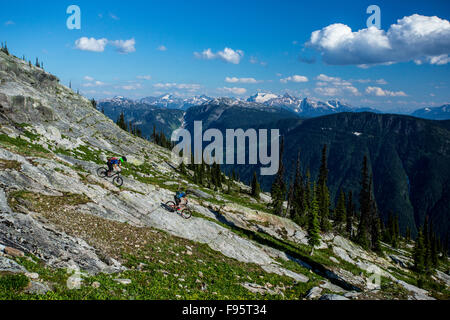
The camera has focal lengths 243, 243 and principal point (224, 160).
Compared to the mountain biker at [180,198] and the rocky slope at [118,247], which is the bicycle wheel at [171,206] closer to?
the mountain biker at [180,198]

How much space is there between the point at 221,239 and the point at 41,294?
796 inches

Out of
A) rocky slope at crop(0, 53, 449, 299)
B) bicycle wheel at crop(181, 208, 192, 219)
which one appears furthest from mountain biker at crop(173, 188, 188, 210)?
rocky slope at crop(0, 53, 449, 299)

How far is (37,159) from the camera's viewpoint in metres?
24.4

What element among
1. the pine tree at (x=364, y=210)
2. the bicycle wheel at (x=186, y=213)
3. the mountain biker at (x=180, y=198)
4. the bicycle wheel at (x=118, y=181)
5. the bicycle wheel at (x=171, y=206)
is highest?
the bicycle wheel at (x=118, y=181)

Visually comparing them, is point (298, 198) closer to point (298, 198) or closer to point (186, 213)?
point (298, 198)

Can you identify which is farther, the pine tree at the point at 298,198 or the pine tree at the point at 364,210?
the pine tree at the point at 298,198

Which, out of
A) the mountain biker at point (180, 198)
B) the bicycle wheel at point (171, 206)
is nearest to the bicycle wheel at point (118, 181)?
the bicycle wheel at point (171, 206)

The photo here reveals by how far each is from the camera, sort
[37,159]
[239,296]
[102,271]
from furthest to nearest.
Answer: [37,159], [239,296], [102,271]

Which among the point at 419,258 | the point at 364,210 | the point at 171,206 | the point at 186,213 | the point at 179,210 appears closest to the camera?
the point at 179,210

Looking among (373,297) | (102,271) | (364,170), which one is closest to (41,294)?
(102,271)

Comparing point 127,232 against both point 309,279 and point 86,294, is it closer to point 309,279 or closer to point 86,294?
point 86,294

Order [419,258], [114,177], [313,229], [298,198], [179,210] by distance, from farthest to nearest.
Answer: [298,198] < [419,258] < [313,229] < [114,177] < [179,210]

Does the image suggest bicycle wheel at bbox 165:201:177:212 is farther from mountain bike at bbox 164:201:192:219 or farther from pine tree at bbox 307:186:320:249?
pine tree at bbox 307:186:320:249

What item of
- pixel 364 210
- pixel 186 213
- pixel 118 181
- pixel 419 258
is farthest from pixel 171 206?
pixel 419 258
